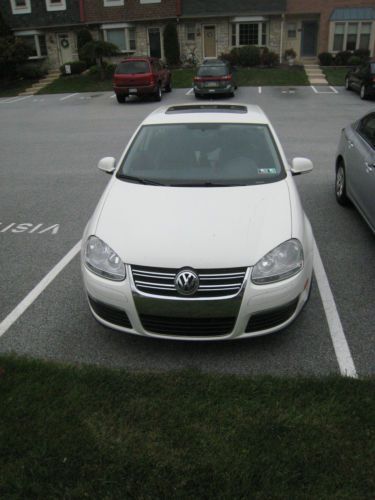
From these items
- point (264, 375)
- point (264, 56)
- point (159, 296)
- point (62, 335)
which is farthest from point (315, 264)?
point (264, 56)

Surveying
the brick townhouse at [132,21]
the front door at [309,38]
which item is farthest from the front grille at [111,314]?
the front door at [309,38]

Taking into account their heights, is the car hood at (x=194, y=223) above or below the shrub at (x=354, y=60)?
above

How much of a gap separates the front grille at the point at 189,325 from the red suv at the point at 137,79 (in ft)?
60.7

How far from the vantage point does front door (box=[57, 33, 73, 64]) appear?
34094 mm

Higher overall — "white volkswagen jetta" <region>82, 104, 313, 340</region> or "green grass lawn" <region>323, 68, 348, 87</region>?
"white volkswagen jetta" <region>82, 104, 313, 340</region>

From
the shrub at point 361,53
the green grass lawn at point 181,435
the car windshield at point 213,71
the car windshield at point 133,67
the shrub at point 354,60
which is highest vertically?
the car windshield at point 133,67

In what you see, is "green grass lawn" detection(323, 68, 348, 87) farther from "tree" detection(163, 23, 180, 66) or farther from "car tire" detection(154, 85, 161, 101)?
→ "tree" detection(163, 23, 180, 66)

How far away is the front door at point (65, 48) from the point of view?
34.1 metres

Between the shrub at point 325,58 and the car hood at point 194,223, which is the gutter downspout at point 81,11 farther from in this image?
the car hood at point 194,223

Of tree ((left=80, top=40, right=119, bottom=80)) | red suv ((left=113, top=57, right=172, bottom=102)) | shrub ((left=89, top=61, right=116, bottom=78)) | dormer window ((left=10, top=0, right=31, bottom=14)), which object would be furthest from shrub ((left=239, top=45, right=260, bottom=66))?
dormer window ((left=10, top=0, right=31, bottom=14))

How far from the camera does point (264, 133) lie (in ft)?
17.6

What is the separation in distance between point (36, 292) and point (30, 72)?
3040 cm

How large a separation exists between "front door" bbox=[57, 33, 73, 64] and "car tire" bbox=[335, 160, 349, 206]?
31.6 metres

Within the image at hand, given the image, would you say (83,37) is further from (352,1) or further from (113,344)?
(113,344)
